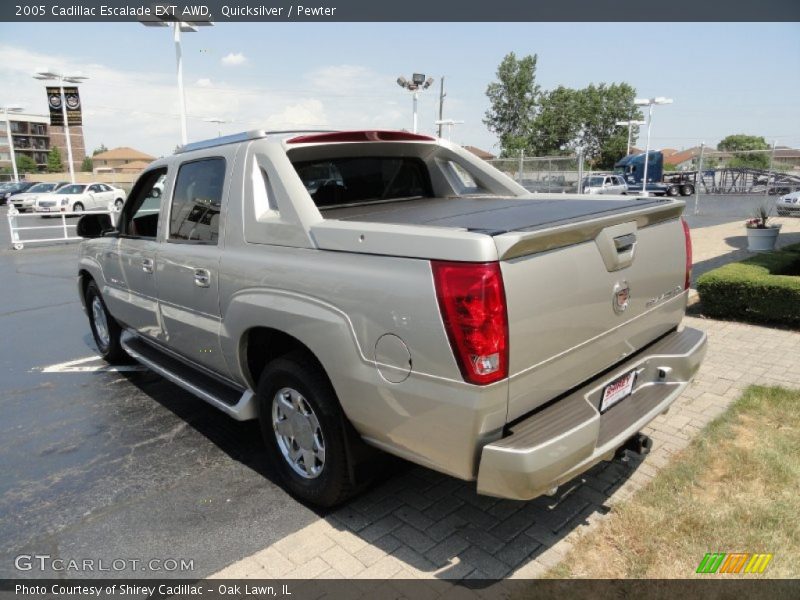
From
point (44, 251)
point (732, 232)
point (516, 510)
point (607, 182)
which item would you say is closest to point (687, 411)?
point (516, 510)

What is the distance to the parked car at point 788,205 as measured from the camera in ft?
61.6

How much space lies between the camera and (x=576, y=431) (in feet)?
7.65

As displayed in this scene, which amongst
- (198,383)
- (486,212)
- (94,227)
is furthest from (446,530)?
(94,227)

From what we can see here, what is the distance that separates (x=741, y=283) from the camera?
636cm

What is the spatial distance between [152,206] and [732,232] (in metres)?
15.4

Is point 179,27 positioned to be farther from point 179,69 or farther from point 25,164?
point 25,164

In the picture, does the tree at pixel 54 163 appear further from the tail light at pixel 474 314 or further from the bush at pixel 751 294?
the tail light at pixel 474 314

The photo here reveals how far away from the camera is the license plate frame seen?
2.77 m

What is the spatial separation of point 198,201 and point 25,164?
361 ft

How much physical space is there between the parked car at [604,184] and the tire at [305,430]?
28.1m

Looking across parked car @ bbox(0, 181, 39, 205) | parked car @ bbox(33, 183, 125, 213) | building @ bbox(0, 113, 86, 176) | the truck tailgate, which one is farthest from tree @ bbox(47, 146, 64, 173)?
the truck tailgate

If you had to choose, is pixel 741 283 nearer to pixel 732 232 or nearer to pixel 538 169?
pixel 732 232

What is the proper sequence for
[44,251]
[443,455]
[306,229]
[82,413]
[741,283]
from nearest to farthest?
1. [443,455]
2. [306,229]
3. [82,413]
4. [741,283]
5. [44,251]

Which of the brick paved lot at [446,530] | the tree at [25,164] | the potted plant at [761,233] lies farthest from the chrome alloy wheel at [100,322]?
the tree at [25,164]
